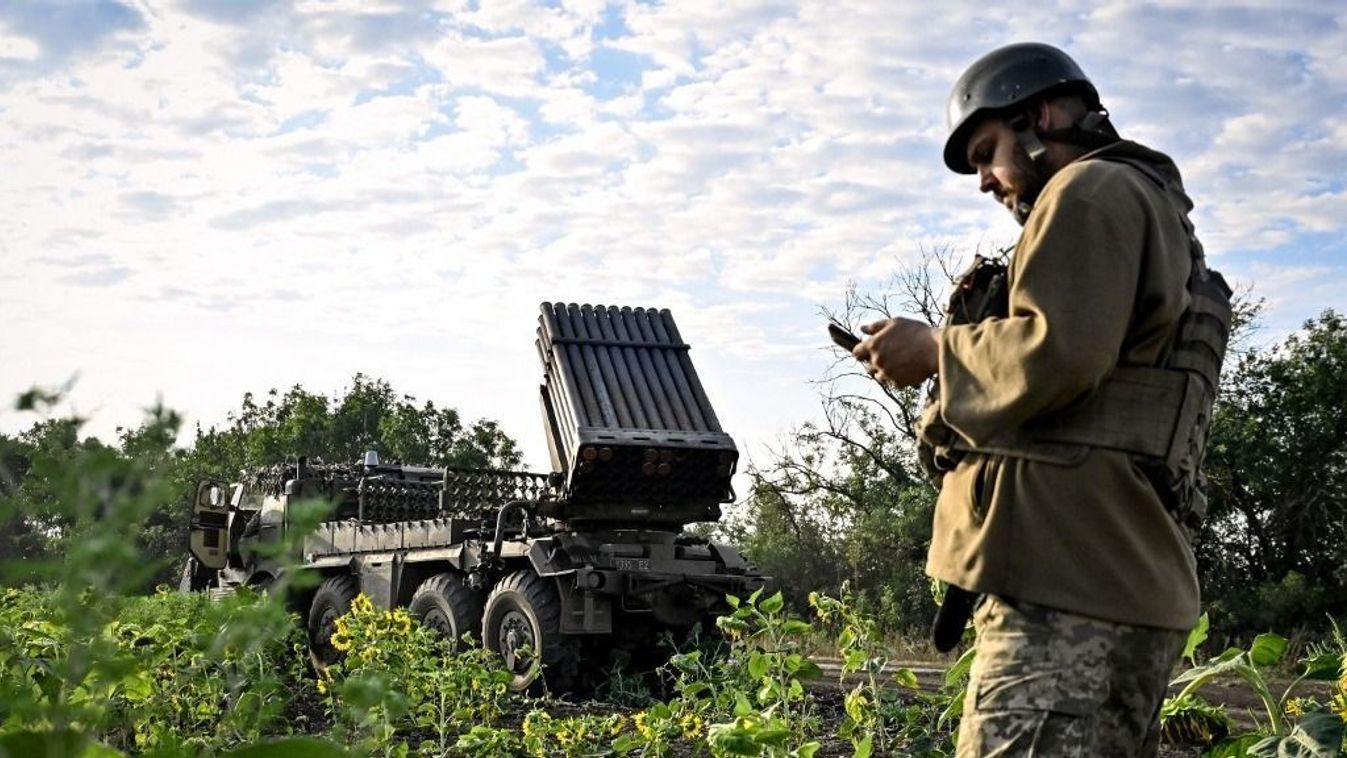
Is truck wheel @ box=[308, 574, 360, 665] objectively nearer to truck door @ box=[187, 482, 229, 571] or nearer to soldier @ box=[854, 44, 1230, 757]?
truck door @ box=[187, 482, 229, 571]

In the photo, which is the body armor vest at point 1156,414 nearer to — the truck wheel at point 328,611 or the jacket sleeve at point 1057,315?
the jacket sleeve at point 1057,315

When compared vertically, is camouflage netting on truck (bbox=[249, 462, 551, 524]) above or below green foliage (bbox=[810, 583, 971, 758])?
above

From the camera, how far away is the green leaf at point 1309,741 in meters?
3.79

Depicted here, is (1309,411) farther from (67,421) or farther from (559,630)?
(67,421)

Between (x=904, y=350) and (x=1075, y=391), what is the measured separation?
39 cm

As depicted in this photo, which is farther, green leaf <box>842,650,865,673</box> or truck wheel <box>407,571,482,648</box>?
truck wheel <box>407,571,482,648</box>

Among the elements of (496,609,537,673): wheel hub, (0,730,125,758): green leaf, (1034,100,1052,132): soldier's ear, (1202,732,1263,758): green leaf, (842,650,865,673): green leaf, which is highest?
(1034,100,1052,132): soldier's ear

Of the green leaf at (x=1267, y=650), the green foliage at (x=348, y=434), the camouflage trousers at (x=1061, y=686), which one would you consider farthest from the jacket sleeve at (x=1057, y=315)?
the green foliage at (x=348, y=434)

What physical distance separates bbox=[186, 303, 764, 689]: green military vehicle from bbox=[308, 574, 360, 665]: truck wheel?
101 mm

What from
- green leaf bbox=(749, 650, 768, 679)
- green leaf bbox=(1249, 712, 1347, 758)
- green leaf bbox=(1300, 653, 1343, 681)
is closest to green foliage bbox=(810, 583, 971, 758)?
green leaf bbox=(749, 650, 768, 679)

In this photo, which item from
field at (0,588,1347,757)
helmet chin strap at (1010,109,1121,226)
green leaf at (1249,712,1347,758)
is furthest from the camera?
green leaf at (1249,712,1347,758)

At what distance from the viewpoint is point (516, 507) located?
505 inches

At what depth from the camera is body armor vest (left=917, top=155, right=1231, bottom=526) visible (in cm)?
284

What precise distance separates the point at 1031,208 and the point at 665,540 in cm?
965
